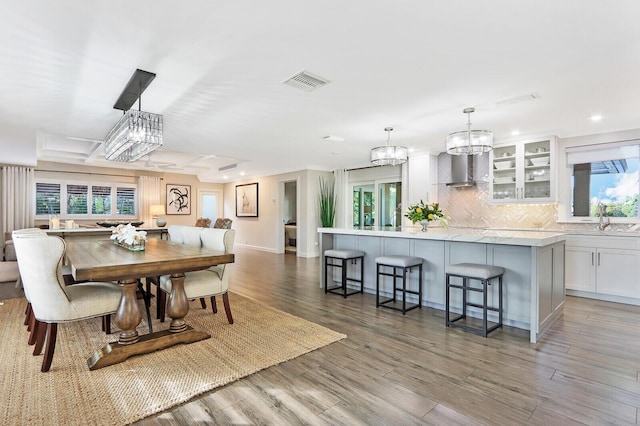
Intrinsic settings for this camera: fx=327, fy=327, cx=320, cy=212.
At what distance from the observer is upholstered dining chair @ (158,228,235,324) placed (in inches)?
118

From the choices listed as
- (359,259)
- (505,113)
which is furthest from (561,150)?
(359,259)

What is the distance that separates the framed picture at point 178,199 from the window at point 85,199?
1010 mm

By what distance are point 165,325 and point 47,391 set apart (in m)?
1.28

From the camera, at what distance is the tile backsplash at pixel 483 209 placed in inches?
207

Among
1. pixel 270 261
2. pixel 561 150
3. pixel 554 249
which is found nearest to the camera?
pixel 554 249

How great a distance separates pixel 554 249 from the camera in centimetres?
330

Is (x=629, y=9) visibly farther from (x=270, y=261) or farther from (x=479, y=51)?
(x=270, y=261)

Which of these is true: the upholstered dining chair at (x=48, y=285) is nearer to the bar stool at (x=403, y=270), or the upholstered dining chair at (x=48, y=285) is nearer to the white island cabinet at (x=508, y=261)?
the bar stool at (x=403, y=270)

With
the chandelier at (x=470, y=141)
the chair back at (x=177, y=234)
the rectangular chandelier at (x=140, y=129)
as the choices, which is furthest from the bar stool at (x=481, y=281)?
the rectangular chandelier at (x=140, y=129)

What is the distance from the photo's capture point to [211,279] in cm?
314

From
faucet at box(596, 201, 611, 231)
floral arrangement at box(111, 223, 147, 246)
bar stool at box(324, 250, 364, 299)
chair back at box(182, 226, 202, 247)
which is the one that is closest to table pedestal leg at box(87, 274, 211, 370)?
floral arrangement at box(111, 223, 147, 246)

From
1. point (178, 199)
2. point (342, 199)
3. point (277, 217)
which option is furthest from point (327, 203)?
point (178, 199)

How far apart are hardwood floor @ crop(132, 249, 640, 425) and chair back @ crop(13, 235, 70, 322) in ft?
3.85

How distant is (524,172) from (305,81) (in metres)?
4.08
